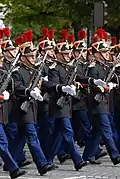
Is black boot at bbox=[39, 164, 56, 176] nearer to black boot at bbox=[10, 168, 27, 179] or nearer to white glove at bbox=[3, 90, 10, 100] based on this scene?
black boot at bbox=[10, 168, 27, 179]

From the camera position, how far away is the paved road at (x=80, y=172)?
9.95 meters

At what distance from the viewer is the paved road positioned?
995 cm

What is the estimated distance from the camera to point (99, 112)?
10.8m

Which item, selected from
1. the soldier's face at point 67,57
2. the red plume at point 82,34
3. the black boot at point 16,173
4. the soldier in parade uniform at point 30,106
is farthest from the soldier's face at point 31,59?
the red plume at point 82,34

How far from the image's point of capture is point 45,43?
37.4 feet

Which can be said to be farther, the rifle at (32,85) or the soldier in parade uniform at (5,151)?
the rifle at (32,85)

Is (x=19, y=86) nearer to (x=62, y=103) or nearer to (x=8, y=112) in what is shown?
(x=8, y=112)

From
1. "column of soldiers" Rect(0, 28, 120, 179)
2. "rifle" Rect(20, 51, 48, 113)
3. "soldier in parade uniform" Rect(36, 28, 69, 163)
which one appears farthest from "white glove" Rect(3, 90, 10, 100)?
"soldier in parade uniform" Rect(36, 28, 69, 163)

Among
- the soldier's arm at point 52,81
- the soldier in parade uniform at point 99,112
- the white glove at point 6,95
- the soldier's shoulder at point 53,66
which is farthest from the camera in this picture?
the soldier in parade uniform at point 99,112


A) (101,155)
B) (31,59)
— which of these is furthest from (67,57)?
(101,155)

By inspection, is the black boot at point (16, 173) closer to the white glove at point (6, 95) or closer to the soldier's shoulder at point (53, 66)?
the white glove at point (6, 95)

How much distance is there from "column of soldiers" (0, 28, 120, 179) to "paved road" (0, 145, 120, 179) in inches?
4.6

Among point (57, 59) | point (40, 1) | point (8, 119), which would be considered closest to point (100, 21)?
point (40, 1)

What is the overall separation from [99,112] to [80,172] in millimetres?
1005
